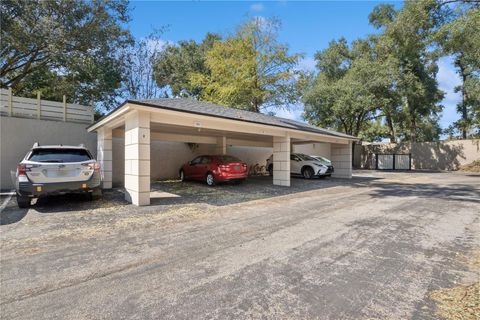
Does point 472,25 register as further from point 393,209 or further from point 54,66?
point 54,66

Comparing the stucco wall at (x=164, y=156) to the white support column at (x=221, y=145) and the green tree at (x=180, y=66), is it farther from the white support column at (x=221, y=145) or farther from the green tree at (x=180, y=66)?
the green tree at (x=180, y=66)

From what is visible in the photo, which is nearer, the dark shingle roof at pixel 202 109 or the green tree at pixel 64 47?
the dark shingle roof at pixel 202 109

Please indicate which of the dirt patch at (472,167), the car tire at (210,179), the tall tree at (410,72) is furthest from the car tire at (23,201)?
the dirt patch at (472,167)

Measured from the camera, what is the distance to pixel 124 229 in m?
4.64

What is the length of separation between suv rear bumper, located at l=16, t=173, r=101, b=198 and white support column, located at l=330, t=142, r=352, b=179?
13.4 m

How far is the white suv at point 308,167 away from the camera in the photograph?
46.1ft

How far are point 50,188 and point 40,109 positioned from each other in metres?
5.97

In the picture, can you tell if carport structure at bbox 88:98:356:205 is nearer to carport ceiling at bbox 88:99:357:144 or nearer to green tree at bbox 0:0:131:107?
carport ceiling at bbox 88:99:357:144

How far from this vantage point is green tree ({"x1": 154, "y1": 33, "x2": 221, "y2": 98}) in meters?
21.6

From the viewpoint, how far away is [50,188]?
18.8ft

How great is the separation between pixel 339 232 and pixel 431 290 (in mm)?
1937

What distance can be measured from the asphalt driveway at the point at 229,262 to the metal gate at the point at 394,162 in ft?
63.7

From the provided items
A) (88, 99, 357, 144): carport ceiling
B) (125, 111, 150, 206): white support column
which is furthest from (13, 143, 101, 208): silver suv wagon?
(88, 99, 357, 144): carport ceiling

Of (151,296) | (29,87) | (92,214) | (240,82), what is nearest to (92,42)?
(29,87)
